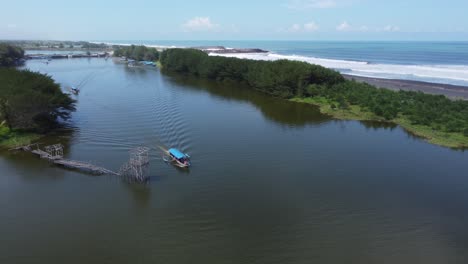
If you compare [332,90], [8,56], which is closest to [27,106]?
[332,90]

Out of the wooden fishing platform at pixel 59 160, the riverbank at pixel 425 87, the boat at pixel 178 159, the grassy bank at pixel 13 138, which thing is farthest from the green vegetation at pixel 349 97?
the grassy bank at pixel 13 138

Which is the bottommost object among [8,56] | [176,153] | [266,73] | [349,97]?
[176,153]

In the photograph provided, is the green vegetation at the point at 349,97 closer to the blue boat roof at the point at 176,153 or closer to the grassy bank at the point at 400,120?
the grassy bank at the point at 400,120

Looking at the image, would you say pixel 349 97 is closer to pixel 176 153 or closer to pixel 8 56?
pixel 176 153

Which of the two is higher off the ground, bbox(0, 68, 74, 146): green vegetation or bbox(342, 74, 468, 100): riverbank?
bbox(342, 74, 468, 100): riverbank

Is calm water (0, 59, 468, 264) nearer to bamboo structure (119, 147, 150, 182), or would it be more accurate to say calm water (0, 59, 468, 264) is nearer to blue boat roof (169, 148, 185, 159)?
bamboo structure (119, 147, 150, 182)

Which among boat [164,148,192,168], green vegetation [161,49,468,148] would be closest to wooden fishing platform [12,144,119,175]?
boat [164,148,192,168]
